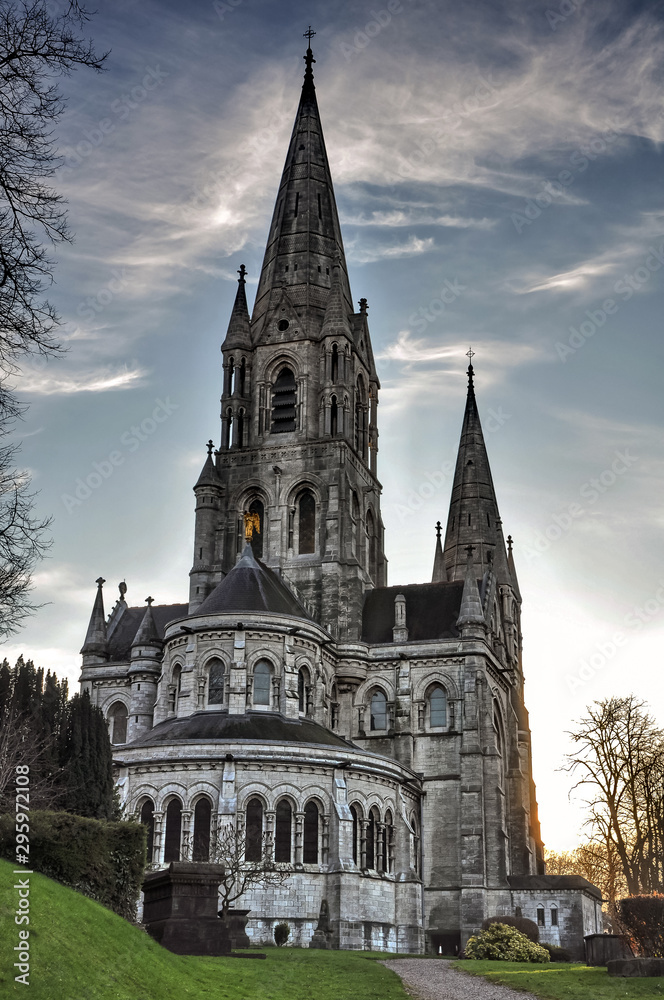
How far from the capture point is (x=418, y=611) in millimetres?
59594

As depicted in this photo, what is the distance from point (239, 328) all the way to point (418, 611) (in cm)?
2099

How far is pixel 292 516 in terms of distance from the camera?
61.7 m

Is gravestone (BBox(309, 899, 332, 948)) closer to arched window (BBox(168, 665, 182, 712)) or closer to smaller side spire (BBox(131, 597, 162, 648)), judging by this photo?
arched window (BBox(168, 665, 182, 712))

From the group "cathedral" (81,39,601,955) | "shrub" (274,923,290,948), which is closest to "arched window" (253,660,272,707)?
"cathedral" (81,39,601,955)

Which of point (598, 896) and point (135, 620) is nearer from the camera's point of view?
point (598, 896)

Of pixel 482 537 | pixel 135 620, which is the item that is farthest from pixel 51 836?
pixel 482 537

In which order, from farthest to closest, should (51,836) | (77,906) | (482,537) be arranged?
(482,537) < (51,836) < (77,906)

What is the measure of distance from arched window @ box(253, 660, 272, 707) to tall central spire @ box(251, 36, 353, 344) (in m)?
23.0

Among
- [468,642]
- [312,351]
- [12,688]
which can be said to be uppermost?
[312,351]

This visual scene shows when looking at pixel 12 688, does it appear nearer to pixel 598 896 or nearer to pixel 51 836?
pixel 51 836

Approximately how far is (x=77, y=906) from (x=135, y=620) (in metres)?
47.0

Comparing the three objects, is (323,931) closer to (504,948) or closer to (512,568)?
(504,948)

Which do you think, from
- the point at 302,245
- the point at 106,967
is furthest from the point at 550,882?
the point at 302,245

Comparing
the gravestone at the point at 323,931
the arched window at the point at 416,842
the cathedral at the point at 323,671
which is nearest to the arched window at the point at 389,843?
the cathedral at the point at 323,671
